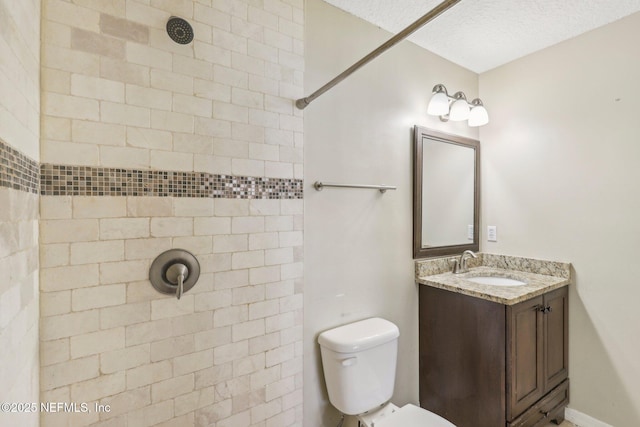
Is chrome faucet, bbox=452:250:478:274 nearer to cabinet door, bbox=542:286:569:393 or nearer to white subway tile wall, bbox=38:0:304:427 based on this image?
cabinet door, bbox=542:286:569:393

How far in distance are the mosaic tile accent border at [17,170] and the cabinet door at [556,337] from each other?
2386 mm

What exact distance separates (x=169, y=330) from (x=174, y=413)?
32cm

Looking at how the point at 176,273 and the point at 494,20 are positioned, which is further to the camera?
the point at 494,20

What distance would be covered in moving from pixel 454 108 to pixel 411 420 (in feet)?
6.01

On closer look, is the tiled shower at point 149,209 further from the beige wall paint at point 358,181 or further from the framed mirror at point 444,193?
the framed mirror at point 444,193

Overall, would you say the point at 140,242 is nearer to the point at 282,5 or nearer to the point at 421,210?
the point at 282,5

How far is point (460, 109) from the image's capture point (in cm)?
201

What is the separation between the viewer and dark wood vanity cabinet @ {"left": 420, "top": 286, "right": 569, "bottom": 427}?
1586 mm

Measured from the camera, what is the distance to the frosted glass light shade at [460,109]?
2.01 meters

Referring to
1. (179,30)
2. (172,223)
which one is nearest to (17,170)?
(172,223)

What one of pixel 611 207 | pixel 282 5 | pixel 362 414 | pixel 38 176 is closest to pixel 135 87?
pixel 38 176

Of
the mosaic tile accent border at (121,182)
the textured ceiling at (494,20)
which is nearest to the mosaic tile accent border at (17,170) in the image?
the mosaic tile accent border at (121,182)

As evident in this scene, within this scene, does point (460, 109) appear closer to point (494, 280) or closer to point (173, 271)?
point (494, 280)

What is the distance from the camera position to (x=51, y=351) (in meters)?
0.99
